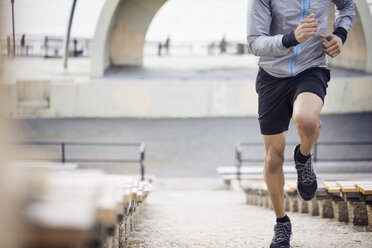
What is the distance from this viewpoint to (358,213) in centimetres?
527

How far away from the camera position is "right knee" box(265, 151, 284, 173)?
13.5 feet

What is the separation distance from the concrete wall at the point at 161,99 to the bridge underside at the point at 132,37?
183 centimetres

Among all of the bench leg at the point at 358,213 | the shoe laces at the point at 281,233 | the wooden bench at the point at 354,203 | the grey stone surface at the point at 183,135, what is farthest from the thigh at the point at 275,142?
the grey stone surface at the point at 183,135

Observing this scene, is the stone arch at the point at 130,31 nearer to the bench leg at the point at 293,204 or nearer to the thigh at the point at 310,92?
the bench leg at the point at 293,204

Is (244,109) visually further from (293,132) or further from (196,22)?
(196,22)

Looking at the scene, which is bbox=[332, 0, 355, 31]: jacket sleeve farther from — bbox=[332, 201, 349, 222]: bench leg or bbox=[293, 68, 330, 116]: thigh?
bbox=[332, 201, 349, 222]: bench leg

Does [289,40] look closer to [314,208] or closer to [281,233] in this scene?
[281,233]

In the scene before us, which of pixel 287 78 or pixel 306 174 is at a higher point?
pixel 287 78

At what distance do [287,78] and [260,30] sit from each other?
0.41 metres

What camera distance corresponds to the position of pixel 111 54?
78.0 ft

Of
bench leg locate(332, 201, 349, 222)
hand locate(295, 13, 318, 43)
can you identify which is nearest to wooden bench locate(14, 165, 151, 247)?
hand locate(295, 13, 318, 43)

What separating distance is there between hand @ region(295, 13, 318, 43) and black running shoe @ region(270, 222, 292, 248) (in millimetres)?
1367


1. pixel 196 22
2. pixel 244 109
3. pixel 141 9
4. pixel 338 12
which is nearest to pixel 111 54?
pixel 141 9

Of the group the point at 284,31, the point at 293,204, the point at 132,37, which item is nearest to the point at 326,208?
the point at 293,204
